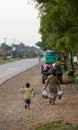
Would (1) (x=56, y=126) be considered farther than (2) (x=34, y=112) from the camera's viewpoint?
No

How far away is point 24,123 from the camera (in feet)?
58.9

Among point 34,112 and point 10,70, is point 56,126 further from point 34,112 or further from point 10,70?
point 10,70

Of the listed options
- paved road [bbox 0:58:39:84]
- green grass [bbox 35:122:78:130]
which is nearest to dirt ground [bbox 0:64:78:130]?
green grass [bbox 35:122:78:130]

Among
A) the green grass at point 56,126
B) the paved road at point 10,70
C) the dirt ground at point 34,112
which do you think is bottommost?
the paved road at point 10,70

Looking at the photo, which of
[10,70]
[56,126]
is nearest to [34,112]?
[56,126]

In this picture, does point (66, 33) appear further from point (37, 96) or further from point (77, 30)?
point (37, 96)

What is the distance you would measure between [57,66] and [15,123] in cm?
1823

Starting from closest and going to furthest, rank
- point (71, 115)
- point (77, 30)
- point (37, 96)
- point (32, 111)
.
Answer: 1. point (71, 115)
2. point (32, 111)
3. point (77, 30)
4. point (37, 96)

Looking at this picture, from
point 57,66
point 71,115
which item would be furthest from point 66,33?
point 57,66

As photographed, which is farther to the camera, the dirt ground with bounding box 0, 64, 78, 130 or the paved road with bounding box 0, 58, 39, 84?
the paved road with bounding box 0, 58, 39, 84

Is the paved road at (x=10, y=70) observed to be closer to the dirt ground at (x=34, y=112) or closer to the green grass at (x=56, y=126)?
the dirt ground at (x=34, y=112)

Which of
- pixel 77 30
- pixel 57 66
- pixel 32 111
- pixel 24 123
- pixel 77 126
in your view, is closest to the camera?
pixel 77 126

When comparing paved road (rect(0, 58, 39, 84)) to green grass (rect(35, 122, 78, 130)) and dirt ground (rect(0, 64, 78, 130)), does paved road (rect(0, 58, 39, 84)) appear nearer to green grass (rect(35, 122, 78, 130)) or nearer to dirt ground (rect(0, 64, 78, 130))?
dirt ground (rect(0, 64, 78, 130))

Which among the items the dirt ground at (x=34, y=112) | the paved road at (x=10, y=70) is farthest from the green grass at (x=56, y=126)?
the paved road at (x=10, y=70)
